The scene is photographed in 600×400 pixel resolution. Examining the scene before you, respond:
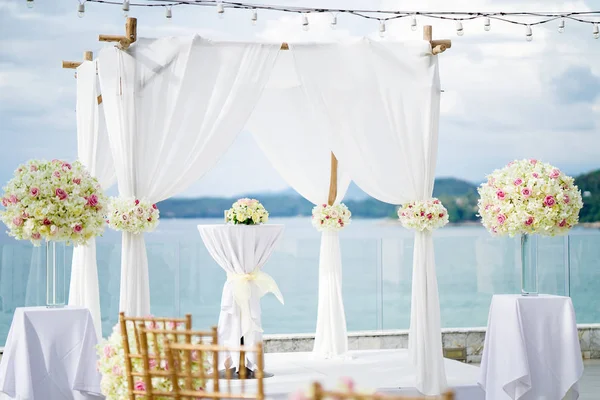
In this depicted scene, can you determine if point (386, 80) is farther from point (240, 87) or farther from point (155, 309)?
point (155, 309)

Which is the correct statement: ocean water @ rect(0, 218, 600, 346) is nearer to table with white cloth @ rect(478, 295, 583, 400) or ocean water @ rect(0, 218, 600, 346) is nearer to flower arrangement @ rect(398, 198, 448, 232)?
flower arrangement @ rect(398, 198, 448, 232)

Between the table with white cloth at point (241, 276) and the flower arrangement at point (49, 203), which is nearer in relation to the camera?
the flower arrangement at point (49, 203)

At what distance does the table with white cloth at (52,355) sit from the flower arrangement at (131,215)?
0.70m

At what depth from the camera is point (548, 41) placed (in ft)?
67.9

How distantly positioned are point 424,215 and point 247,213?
1.27 m

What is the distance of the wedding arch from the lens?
Answer: 6426mm

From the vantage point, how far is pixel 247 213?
266 inches

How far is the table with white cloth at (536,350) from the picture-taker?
601 cm

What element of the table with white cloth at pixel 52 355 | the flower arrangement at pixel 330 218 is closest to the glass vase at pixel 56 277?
the table with white cloth at pixel 52 355

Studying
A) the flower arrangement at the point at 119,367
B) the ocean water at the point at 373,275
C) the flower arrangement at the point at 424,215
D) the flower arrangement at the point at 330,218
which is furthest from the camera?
the ocean water at the point at 373,275

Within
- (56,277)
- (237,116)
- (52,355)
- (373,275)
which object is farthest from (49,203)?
(373,275)

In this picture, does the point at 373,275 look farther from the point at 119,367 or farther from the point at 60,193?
the point at 119,367

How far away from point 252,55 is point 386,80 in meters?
0.99

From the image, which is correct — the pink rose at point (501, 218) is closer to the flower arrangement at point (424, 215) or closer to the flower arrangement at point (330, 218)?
the flower arrangement at point (424, 215)
